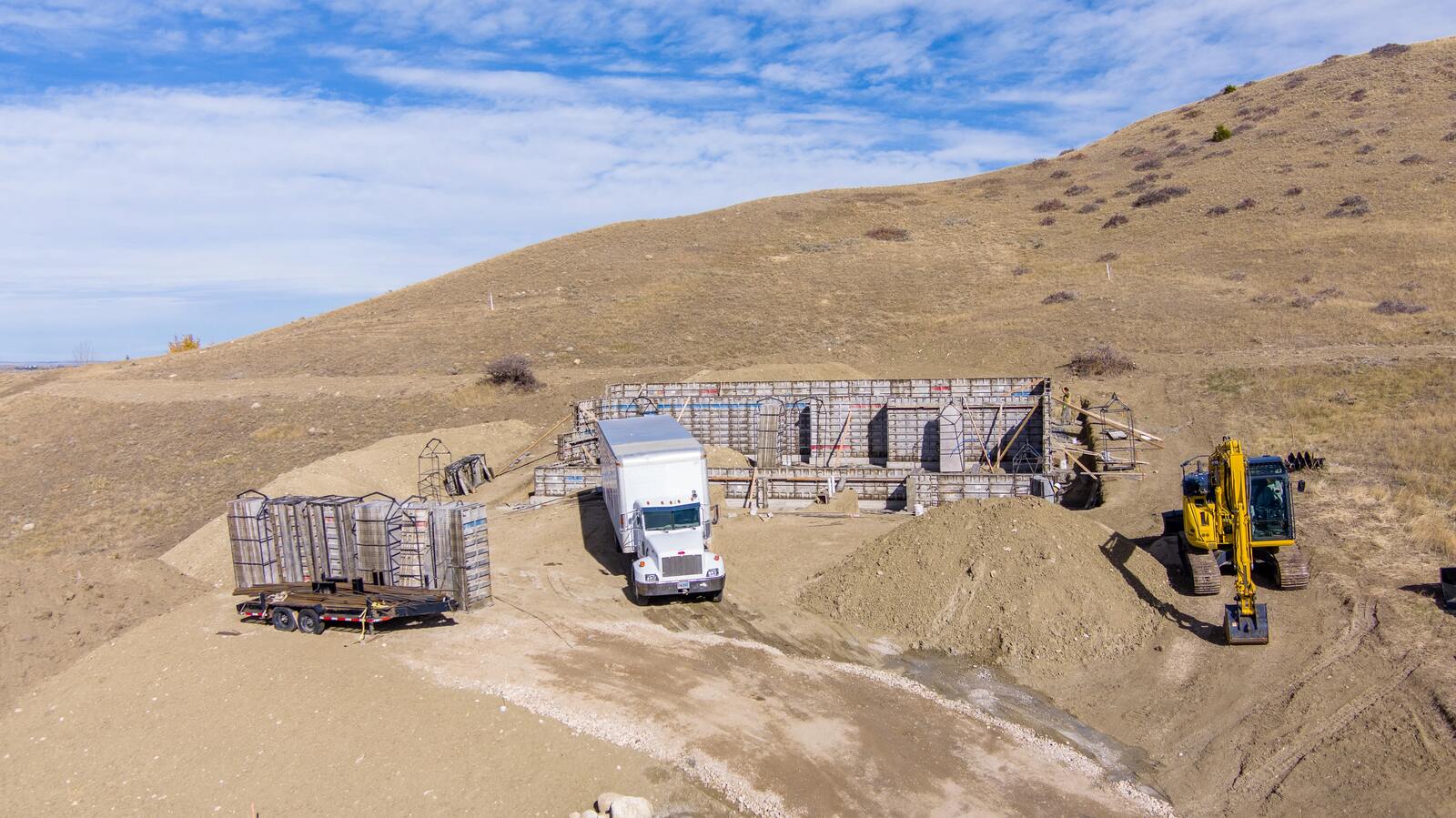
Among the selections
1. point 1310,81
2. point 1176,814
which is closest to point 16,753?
point 1176,814

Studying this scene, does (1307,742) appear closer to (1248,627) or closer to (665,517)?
(1248,627)

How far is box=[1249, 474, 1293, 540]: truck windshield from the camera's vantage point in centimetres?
1606

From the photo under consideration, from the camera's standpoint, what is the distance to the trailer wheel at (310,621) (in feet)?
47.8

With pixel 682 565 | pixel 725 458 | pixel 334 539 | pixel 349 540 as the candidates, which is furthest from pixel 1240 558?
pixel 725 458

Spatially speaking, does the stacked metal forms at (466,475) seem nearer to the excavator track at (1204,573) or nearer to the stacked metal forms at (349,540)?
the stacked metal forms at (349,540)

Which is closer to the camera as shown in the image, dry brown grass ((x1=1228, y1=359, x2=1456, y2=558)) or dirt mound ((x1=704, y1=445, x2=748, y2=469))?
dry brown grass ((x1=1228, y1=359, x2=1456, y2=558))

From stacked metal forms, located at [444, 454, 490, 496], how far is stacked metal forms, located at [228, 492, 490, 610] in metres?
11.8

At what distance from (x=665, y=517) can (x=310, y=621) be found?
685cm

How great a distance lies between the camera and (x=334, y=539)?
15008 mm

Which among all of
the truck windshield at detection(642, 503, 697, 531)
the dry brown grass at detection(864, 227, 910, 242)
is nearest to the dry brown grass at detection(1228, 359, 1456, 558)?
the truck windshield at detection(642, 503, 697, 531)

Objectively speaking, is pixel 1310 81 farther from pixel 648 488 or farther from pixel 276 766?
pixel 276 766

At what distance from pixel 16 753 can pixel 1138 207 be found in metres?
69.4

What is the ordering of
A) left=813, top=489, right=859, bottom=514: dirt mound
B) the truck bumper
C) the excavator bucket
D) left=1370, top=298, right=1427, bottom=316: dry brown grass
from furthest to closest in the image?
1. left=1370, top=298, right=1427, bottom=316: dry brown grass
2. left=813, top=489, right=859, bottom=514: dirt mound
3. the truck bumper
4. the excavator bucket

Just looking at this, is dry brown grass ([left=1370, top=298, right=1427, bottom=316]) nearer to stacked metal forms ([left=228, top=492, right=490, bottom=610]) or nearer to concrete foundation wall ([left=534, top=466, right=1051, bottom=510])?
concrete foundation wall ([left=534, top=466, right=1051, bottom=510])
